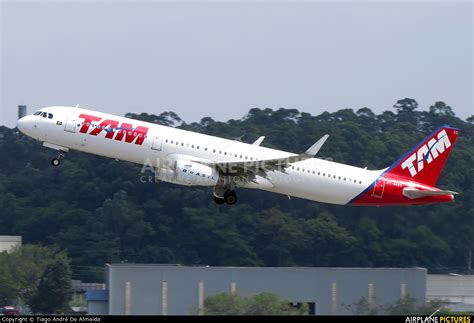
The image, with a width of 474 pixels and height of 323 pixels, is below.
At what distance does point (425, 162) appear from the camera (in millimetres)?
57656

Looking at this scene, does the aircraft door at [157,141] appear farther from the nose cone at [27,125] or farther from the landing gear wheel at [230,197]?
the nose cone at [27,125]

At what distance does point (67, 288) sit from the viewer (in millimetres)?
76062

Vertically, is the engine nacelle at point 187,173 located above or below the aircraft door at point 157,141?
below

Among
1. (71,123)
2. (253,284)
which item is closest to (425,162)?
(253,284)

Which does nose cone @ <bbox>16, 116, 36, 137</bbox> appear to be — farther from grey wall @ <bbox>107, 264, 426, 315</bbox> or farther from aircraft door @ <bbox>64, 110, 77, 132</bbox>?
grey wall @ <bbox>107, 264, 426, 315</bbox>

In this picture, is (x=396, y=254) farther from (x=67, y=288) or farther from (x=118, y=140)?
(x=118, y=140)

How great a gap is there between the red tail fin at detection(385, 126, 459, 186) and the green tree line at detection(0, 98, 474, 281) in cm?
2561

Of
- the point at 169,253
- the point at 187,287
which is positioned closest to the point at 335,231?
the point at 169,253

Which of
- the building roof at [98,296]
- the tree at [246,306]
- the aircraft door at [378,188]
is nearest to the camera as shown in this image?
the tree at [246,306]

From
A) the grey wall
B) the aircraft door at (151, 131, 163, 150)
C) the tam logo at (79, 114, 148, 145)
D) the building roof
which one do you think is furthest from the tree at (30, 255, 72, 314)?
the aircraft door at (151, 131, 163, 150)

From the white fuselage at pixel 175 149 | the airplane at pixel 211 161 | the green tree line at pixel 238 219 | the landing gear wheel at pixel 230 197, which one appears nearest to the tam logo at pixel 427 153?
the airplane at pixel 211 161

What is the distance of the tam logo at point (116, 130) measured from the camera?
52406mm

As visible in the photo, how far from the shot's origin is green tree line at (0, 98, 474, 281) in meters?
88.6

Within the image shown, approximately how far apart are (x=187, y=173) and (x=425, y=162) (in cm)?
1482
